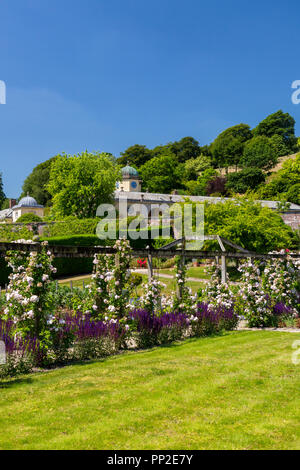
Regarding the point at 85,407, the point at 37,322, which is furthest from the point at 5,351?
the point at 85,407

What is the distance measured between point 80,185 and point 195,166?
53123 mm

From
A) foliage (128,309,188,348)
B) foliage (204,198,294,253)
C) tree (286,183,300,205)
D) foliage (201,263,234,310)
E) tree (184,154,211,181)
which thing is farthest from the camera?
tree (184,154,211,181)

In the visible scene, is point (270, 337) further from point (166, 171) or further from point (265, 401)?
point (166, 171)

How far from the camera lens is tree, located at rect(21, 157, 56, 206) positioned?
270 feet

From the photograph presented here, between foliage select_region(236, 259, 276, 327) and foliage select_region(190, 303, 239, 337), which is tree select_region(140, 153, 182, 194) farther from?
foliage select_region(190, 303, 239, 337)

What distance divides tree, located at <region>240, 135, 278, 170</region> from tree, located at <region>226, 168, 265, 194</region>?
24.1 feet

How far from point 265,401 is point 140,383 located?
1.66m

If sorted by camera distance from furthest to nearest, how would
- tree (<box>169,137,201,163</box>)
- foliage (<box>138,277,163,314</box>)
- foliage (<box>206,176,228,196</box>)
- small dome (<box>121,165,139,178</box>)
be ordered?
tree (<box>169,137,201,163</box>)
foliage (<box>206,176,228,196</box>)
small dome (<box>121,165,139,178</box>)
foliage (<box>138,277,163,314</box>)

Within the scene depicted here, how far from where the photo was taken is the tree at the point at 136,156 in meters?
92.2

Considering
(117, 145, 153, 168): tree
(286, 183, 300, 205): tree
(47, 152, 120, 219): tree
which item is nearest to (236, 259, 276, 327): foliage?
(47, 152, 120, 219): tree

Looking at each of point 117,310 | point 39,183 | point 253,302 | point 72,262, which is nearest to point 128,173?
point 39,183
